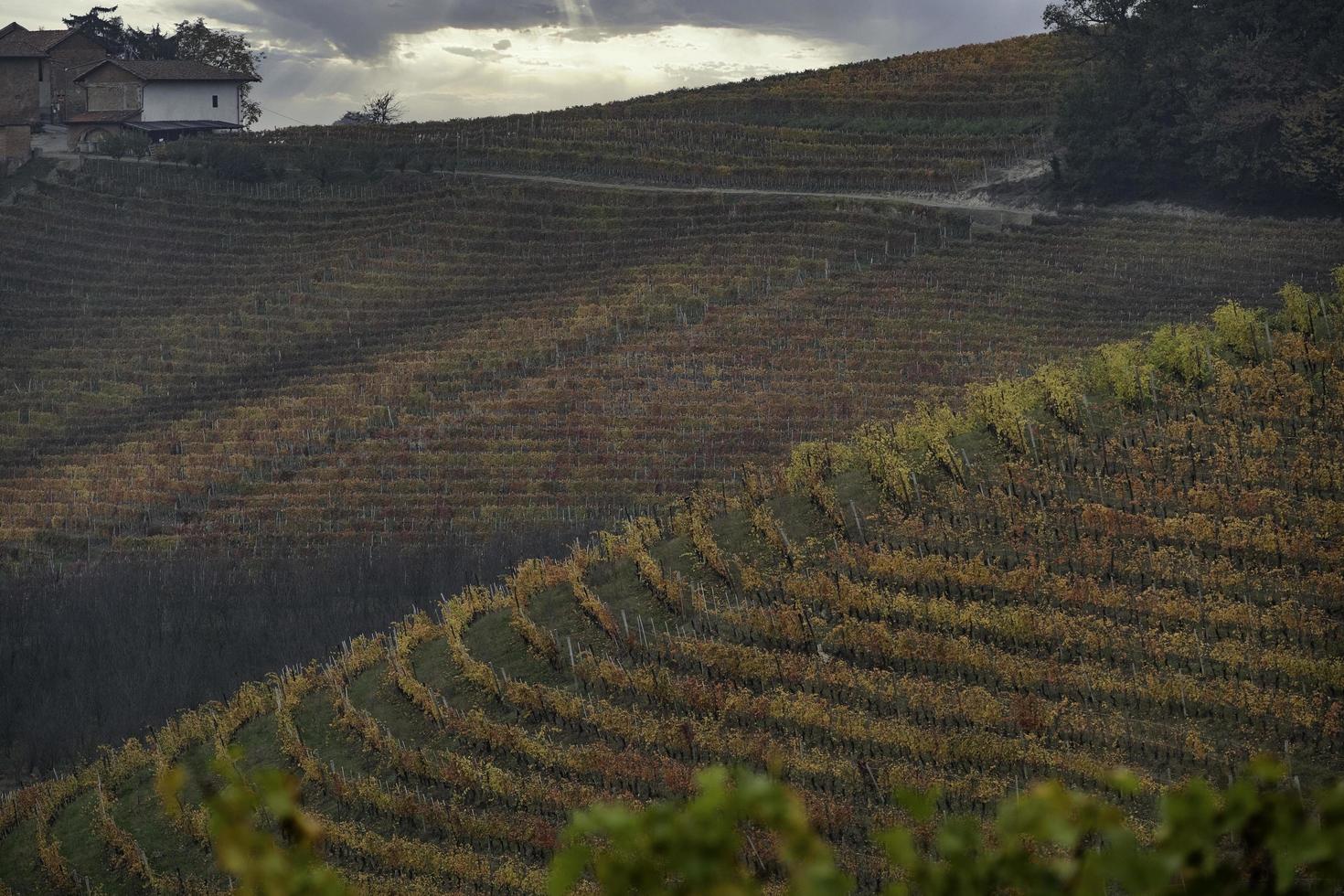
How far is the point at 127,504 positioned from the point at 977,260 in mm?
26130

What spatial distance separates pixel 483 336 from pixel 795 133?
22.4 m

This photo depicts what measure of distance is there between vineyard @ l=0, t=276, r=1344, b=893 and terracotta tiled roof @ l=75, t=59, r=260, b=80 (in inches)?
1992

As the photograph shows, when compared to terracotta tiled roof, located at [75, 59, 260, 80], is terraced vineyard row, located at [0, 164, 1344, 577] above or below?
below

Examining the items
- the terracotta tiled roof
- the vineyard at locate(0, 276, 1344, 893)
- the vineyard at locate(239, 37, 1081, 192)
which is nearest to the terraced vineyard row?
the vineyard at locate(239, 37, 1081, 192)

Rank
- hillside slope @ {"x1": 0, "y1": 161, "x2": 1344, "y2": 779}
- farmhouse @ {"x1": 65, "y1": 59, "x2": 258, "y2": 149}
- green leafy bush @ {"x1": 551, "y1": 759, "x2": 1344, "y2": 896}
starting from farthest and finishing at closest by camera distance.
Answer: farmhouse @ {"x1": 65, "y1": 59, "x2": 258, "y2": 149} → hillside slope @ {"x1": 0, "y1": 161, "x2": 1344, "y2": 779} → green leafy bush @ {"x1": 551, "y1": 759, "x2": 1344, "y2": 896}

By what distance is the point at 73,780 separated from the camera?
70.4 ft

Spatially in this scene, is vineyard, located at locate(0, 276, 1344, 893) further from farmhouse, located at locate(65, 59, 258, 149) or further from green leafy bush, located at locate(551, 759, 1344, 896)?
farmhouse, located at locate(65, 59, 258, 149)

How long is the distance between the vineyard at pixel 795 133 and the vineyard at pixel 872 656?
2971 cm

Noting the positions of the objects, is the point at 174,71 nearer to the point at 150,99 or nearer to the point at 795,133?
the point at 150,99

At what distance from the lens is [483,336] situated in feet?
141

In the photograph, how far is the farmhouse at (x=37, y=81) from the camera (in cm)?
6569

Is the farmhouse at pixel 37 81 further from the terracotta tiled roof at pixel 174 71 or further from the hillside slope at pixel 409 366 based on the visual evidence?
the hillside slope at pixel 409 366

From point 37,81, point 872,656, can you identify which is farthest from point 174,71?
point 872,656

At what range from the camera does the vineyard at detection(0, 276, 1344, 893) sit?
52.6ft
